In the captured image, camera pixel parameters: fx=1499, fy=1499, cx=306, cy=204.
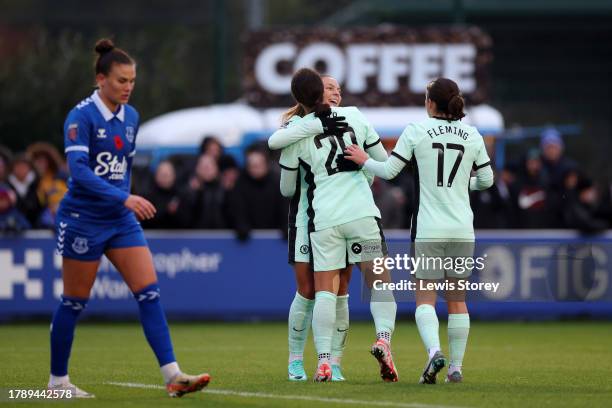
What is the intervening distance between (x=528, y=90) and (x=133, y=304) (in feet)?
53.2

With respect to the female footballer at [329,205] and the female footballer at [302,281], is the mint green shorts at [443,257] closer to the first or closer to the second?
the female footballer at [329,205]

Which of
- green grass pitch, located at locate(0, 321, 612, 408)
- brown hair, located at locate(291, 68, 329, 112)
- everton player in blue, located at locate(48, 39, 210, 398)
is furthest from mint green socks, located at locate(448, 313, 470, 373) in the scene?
everton player in blue, located at locate(48, 39, 210, 398)

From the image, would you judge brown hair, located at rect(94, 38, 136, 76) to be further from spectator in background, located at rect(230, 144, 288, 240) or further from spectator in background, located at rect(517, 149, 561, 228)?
spectator in background, located at rect(517, 149, 561, 228)

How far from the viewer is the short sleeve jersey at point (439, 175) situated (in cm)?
995

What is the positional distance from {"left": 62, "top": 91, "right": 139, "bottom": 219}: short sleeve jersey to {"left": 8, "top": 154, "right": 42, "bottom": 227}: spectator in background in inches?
346

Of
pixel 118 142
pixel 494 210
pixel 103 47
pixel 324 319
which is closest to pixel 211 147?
pixel 494 210

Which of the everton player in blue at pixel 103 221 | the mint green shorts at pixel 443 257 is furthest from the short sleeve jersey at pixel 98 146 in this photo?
the mint green shorts at pixel 443 257

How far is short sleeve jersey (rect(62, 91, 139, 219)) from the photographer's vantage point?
9.16 meters

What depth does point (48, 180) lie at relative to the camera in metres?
18.2

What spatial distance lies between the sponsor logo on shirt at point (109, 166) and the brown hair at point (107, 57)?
51cm

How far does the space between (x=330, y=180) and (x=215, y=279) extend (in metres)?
7.89

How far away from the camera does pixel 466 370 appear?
37.9 feet

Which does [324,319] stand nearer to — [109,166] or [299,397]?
[299,397]

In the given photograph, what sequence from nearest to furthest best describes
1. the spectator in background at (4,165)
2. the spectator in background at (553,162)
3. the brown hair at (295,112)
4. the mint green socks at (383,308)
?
the mint green socks at (383,308) < the brown hair at (295,112) < the spectator in background at (4,165) < the spectator in background at (553,162)
